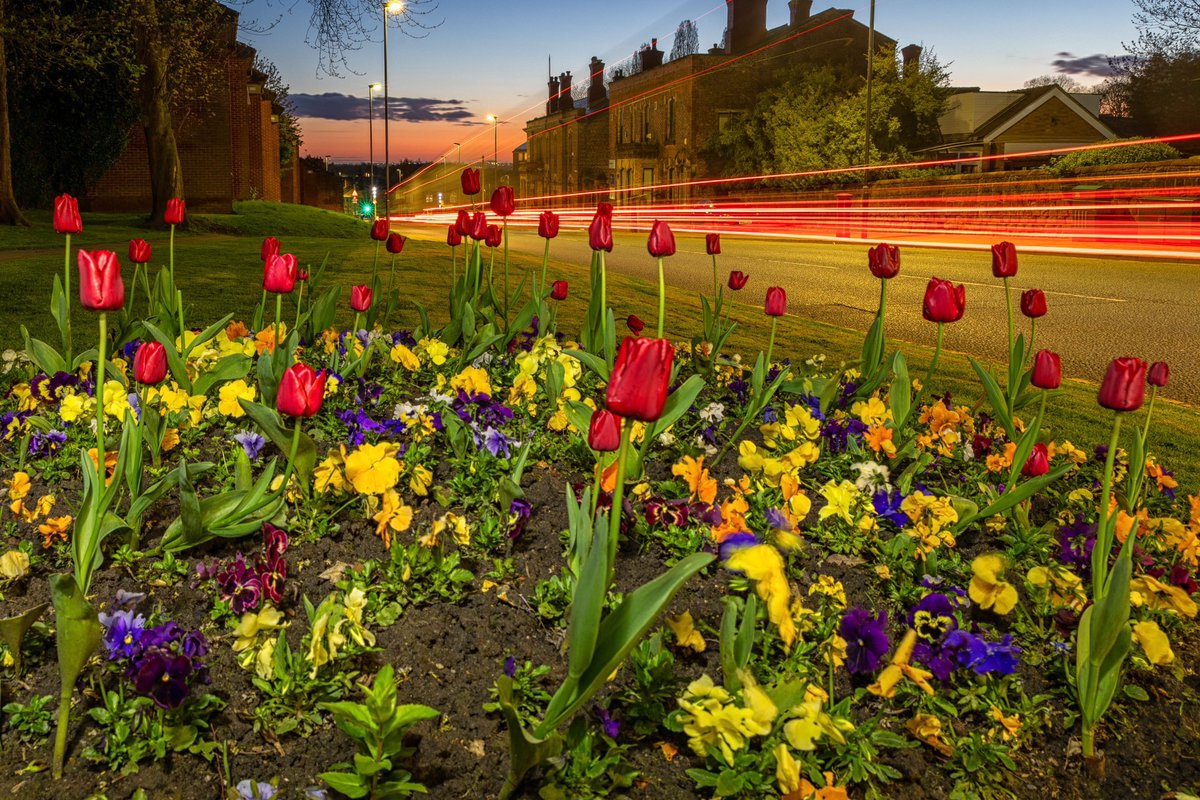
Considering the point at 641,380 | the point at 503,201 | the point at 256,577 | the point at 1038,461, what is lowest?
the point at 256,577

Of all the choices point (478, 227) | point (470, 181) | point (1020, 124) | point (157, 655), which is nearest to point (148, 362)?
point (157, 655)

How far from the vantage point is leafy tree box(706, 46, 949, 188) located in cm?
3378

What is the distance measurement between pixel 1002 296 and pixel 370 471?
33.6 feet

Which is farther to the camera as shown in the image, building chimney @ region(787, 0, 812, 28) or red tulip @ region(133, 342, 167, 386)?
building chimney @ region(787, 0, 812, 28)

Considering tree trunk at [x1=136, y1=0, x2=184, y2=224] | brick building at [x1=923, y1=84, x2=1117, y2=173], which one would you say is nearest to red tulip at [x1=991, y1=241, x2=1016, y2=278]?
tree trunk at [x1=136, y1=0, x2=184, y2=224]

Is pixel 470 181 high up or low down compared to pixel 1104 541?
up

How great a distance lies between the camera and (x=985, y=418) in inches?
154

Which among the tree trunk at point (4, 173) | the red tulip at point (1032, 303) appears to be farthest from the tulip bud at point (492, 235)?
the tree trunk at point (4, 173)

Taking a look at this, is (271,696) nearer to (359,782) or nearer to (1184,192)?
(359,782)

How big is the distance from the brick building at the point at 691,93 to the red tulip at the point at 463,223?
41948 mm

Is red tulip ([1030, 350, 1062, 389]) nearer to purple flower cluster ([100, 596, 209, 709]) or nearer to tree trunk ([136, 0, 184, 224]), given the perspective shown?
purple flower cluster ([100, 596, 209, 709])

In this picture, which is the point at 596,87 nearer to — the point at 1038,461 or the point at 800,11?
the point at 800,11

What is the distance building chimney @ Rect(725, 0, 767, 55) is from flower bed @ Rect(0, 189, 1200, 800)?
50.3 metres

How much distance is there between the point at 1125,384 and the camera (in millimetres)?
2006
